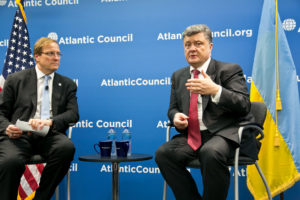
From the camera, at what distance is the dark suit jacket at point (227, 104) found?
8.31ft

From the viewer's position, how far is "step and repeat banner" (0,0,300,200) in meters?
3.77

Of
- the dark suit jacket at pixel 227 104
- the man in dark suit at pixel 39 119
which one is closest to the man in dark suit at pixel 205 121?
the dark suit jacket at pixel 227 104

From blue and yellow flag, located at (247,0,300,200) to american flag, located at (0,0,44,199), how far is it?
7.16ft

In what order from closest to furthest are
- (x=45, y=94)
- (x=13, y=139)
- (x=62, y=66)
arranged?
(x=13, y=139), (x=45, y=94), (x=62, y=66)

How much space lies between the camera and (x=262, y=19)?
3.41 meters

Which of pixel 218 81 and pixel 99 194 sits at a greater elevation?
pixel 218 81

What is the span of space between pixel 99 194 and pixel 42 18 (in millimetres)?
2093

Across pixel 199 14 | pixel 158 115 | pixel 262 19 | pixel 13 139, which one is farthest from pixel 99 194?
pixel 262 19

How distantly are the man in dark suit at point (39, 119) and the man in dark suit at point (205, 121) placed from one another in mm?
887

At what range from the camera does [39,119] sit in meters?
3.11

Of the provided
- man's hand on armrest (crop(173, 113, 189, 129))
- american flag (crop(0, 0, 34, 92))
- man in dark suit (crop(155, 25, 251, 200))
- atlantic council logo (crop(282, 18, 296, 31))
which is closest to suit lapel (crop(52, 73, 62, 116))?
american flag (crop(0, 0, 34, 92))

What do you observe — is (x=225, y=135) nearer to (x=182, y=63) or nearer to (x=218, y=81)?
(x=218, y=81)

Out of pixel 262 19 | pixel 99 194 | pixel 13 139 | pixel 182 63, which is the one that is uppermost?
pixel 262 19

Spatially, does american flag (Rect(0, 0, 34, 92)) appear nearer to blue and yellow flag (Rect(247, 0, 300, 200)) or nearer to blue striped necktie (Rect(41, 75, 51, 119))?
blue striped necktie (Rect(41, 75, 51, 119))
